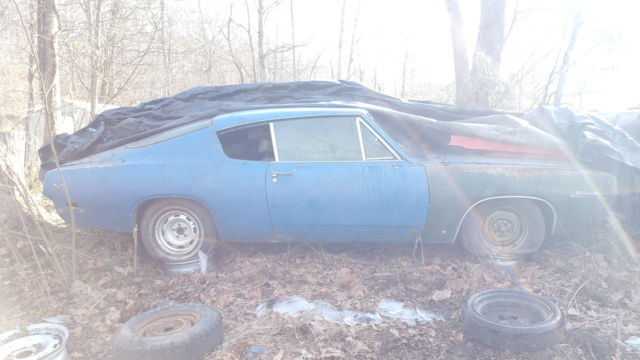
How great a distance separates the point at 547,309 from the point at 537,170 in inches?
52.5

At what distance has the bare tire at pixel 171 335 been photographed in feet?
8.31

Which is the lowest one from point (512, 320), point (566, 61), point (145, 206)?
point (512, 320)

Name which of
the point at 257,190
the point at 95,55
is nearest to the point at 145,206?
the point at 257,190

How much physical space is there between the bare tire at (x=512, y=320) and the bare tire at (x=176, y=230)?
2275 mm

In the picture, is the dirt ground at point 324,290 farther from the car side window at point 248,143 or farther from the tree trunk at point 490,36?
the tree trunk at point 490,36

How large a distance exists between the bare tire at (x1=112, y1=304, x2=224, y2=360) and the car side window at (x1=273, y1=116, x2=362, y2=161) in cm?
154

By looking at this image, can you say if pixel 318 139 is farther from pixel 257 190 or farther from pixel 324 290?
pixel 324 290

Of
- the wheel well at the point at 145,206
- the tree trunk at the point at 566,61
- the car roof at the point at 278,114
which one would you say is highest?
the tree trunk at the point at 566,61

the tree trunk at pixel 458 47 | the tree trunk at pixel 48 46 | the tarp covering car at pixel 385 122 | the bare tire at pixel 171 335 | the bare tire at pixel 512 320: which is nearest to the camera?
the bare tire at pixel 171 335

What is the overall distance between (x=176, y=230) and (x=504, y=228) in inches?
117

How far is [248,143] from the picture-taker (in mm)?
3998

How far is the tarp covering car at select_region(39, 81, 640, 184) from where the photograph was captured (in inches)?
157

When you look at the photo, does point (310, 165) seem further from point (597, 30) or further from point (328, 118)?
point (597, 30)

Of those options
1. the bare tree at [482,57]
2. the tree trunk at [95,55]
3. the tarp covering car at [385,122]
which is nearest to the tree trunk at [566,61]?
the bare tree at [482,57]
